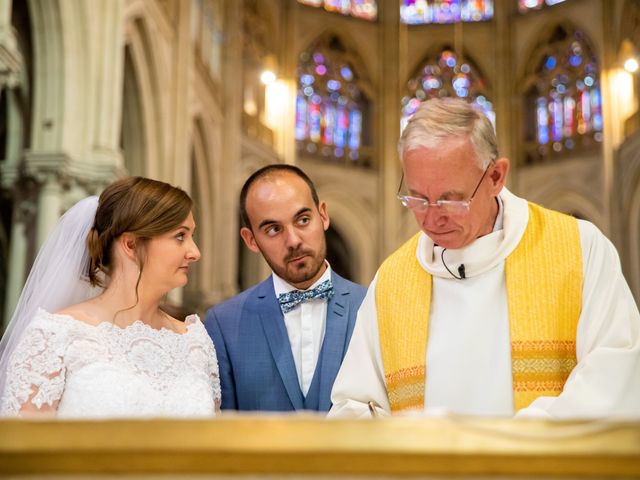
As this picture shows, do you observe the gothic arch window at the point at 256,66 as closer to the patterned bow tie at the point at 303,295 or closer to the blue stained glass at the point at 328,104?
the blue stained glass at the point at 328,104

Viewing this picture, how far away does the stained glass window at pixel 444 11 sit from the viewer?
73.3 feet

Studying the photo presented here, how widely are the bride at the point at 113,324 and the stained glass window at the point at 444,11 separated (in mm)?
20079

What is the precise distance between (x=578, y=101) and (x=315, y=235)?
718 inches

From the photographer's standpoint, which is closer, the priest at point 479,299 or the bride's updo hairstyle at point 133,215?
the priest at point 479,299

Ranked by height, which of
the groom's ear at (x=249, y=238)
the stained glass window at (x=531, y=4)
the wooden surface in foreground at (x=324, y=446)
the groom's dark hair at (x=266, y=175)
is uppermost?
the stained glass window at (x=531, y=4)

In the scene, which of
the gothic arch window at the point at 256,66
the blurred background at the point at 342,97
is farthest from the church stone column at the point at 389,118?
the gothic arch window at the point at 256,66

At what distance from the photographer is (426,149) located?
2643mm

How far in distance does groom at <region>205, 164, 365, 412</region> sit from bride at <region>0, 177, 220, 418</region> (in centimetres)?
17

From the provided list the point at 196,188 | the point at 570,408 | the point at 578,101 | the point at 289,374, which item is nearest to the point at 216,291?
the point at 196,188

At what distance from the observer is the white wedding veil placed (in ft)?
11.0

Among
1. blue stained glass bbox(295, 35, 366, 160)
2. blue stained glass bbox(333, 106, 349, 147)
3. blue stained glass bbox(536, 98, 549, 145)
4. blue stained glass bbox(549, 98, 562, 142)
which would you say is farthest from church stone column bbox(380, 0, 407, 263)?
blue stained glass bbox(549, 98, 562, 142)

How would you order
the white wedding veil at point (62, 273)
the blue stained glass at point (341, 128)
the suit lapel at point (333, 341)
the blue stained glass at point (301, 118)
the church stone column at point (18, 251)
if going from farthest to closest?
1. the blue stained glass at point (341, 128)
2. the blue stained glass at point (301, 118)
3. the church stone column at point (18, 251)
4. the suit lapel at point (333, 341)
5. the white wedding veil at point (62, 273)

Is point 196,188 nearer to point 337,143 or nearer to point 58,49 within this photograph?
point 337,143

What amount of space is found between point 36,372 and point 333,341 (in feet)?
3.85
